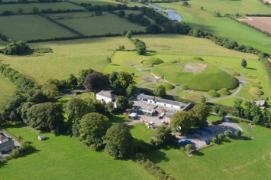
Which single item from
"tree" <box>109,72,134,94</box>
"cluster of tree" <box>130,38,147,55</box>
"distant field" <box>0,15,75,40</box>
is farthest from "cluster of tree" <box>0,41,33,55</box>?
"tree" <box>109,72,134,94</box>

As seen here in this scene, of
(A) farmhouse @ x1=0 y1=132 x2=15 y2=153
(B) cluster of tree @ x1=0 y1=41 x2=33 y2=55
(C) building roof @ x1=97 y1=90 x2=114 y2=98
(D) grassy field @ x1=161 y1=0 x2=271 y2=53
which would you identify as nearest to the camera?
(A) farmhouse @ x1=0 y1=132 x2=15 y2=153

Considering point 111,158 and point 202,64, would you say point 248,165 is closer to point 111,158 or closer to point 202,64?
point 111,158

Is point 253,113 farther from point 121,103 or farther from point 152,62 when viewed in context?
point 152,62

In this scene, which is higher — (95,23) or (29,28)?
(95,23)

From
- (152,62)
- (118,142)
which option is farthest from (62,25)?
(118,142)

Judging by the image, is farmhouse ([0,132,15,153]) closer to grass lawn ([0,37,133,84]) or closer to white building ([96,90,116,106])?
white building ([96,90,116,106])

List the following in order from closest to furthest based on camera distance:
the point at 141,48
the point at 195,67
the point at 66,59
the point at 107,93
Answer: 1. the point at 107,93
2. the point at 195,67
3. the point at 66,59
4. the point at 141,48

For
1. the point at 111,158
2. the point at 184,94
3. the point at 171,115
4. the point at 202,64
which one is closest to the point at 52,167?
the point at 111,158
